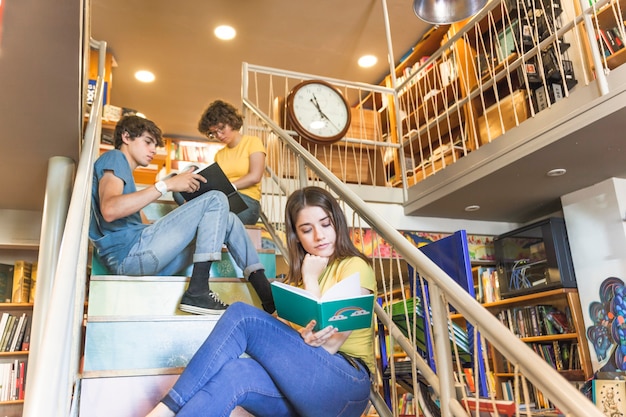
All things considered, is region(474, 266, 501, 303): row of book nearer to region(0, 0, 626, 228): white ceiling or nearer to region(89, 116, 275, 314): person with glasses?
region(0, 0, 626, 228): white ceiling

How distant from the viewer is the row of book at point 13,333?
3.15 metres

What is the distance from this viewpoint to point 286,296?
4.25ft

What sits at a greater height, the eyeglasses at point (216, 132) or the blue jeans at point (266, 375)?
the eyeglasses at point (216, 132)

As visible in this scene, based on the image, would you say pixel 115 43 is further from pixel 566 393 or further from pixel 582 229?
pixel 566 393

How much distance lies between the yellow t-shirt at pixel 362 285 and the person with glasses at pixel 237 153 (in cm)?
126

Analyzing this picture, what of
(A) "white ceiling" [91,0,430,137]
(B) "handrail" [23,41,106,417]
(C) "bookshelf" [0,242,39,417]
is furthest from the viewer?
(A) "white ceiling" [91,0,430,137]

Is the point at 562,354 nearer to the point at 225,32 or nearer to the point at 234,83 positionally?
the point at 225,32

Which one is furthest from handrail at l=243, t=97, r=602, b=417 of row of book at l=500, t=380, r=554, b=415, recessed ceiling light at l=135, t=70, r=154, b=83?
recessed ceiling light at l=135, t=70, r=154, b=83

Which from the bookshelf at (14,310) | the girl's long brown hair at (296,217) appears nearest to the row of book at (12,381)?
the bookshelf at (14,310)

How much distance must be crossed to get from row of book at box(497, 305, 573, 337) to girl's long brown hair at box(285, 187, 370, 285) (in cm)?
240

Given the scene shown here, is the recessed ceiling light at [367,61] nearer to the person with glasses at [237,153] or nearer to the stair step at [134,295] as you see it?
the person with glasses at [237,153]

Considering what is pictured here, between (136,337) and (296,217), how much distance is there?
0.67m

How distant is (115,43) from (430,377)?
4.43 meters

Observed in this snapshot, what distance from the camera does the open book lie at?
121 centimetres
